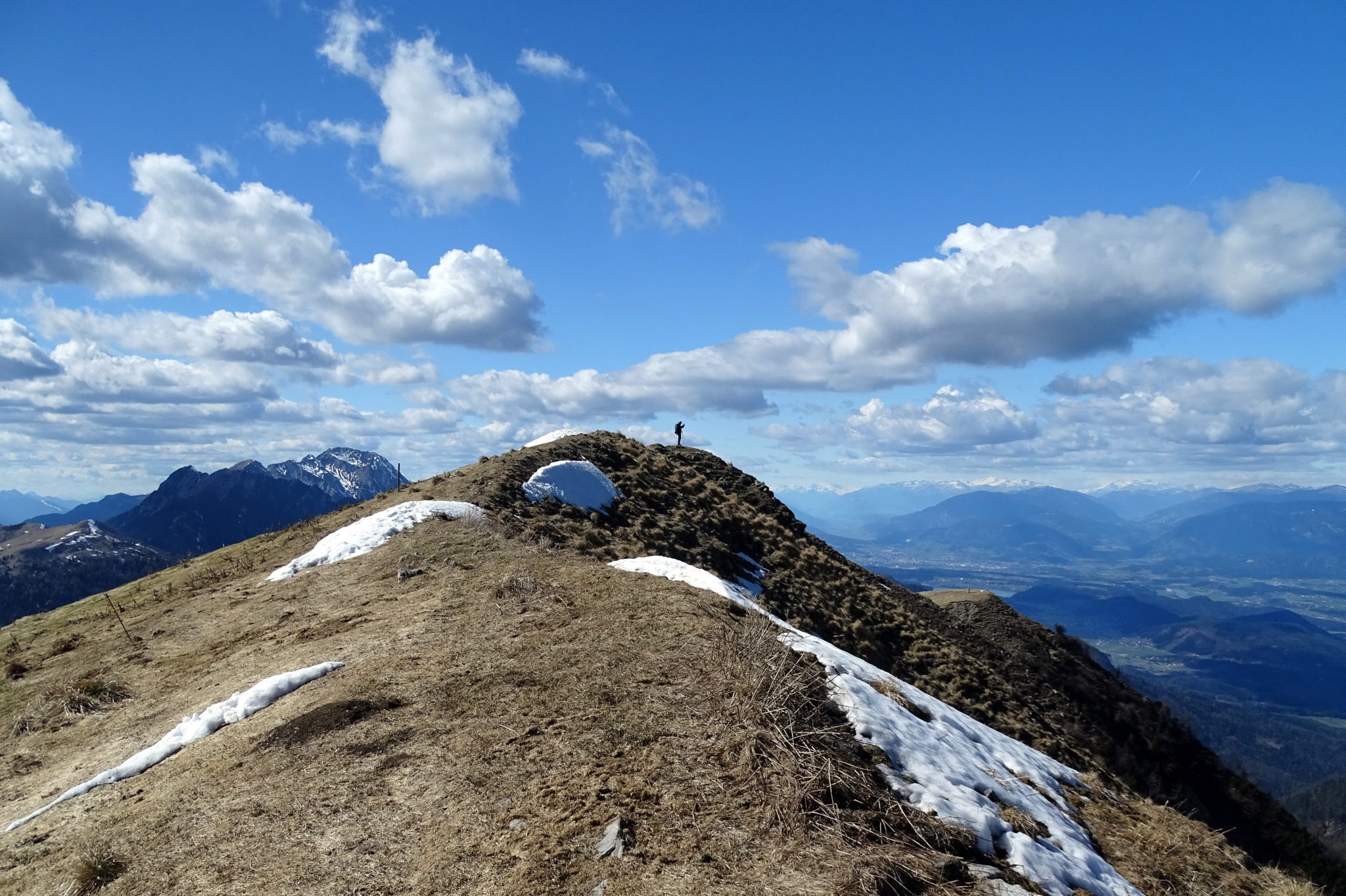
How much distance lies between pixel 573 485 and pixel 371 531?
9.70 m

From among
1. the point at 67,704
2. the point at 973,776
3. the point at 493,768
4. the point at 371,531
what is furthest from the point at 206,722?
the point at 973,776

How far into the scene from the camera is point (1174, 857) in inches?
447

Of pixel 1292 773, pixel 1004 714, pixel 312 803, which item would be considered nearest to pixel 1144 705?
pixel 1004 714

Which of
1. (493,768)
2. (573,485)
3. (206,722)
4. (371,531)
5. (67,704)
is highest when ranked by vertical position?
(573,485)

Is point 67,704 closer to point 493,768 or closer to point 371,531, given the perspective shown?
point 371,531

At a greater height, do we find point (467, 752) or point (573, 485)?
point (573, 485)

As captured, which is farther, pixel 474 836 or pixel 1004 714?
pixel 1004 714

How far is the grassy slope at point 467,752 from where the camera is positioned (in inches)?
301

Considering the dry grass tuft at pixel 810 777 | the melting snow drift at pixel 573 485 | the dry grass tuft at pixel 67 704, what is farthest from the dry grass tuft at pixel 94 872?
the melting snow drift at pixel 573 485

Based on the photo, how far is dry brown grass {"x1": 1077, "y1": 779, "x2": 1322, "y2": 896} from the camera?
34.9 ft

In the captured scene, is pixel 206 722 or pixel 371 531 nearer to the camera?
pixel 206 722

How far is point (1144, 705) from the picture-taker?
4216 centimetres

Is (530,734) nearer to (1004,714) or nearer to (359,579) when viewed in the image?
(359,579)

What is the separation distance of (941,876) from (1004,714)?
80.4 ft
